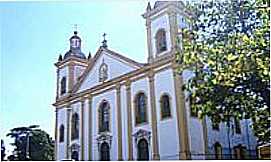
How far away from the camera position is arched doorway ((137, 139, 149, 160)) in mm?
6945

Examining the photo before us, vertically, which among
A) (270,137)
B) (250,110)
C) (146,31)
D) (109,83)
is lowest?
(270,137)

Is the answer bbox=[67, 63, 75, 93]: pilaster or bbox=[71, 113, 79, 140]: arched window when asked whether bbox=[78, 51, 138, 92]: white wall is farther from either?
bbox=[71, 113, 79, 140]: arched window

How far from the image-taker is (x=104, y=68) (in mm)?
8258

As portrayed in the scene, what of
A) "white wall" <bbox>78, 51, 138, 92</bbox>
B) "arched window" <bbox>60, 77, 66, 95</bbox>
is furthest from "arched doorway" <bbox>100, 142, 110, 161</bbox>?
"arched window" <bbox>60, 77, 66, 95</bbox>

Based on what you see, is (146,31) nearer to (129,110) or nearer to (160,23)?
(160,23)

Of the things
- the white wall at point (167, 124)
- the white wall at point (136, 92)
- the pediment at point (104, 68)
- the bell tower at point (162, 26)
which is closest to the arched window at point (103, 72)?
the pediment at point (104, 68)

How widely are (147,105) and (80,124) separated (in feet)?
6.10

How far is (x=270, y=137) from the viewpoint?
342 centimetres

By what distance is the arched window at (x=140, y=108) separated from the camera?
23.3 feet

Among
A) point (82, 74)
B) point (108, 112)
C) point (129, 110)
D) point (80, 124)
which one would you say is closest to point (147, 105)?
point (129, 110)

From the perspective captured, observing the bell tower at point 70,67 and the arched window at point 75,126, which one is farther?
the bell tower at point 70,67

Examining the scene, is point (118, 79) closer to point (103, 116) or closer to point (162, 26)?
point (103, 116)

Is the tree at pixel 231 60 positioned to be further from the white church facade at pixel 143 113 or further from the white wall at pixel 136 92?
the white wall at pixel 136 92

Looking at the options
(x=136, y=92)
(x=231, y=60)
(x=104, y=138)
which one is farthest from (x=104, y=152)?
(x=231, y=60)
